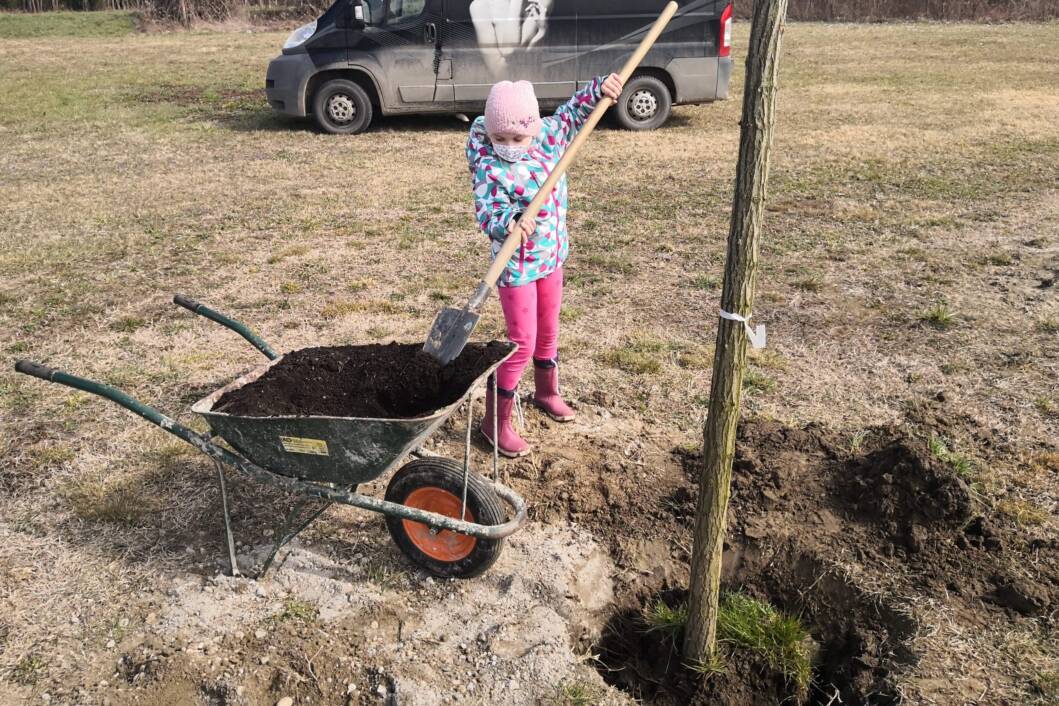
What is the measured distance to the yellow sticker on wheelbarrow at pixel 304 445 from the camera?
2.60m

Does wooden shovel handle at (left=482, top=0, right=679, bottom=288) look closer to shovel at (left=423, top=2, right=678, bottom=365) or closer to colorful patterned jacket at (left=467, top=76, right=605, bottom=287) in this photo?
shovel at (left=423, top=2, right=678, bottom=365)

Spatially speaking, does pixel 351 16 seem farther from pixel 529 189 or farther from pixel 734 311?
pixel 734 311

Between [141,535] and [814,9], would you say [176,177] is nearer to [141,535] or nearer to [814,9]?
[141,535]

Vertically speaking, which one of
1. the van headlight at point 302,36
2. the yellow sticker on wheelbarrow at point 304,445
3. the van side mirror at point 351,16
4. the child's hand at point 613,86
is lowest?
the yellow sticker on wheelbarrow at point 304,445

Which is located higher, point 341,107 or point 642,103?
point 642,103

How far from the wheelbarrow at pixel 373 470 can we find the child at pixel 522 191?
0.43 metres

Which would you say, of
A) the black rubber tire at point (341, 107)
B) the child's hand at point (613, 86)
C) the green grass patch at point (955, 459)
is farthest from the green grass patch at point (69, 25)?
the green grass patch at point (955, 459)

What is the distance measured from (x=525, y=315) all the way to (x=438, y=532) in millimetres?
976

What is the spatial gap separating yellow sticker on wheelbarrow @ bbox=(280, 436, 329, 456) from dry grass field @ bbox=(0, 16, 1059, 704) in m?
0.62

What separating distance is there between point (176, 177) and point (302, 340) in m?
5.00

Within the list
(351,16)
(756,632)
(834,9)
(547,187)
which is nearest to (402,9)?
(351,16)

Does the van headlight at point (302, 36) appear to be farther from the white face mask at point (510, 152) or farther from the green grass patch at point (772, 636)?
the green grass patch at point (772, 636)

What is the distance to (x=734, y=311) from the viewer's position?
7.22 ft

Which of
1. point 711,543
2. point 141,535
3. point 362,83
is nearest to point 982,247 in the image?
point 711,543
